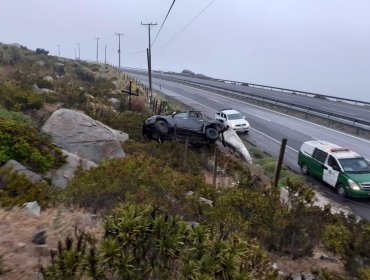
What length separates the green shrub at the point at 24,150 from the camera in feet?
35.7

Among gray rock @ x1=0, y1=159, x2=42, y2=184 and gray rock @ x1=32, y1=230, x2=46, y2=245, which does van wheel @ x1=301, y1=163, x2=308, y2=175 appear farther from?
gray rock @ x1=32, y1=230, x2=46, y2=245

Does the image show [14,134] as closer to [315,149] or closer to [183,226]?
[183,226]

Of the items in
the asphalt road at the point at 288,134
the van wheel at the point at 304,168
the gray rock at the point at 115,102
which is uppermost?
the gray rock at the point at 115,102

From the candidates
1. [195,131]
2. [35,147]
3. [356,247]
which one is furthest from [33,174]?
[195,131]

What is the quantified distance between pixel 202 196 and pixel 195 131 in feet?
35.8

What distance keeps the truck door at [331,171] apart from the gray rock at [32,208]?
14.5m

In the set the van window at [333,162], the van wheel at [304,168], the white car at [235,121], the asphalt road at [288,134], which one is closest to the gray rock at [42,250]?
the asphalt road at [288,134]

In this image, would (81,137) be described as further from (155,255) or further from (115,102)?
(115,102)

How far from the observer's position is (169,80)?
78.7m

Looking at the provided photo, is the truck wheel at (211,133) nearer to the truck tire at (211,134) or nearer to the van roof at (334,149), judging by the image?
the truck tire at (211,134)

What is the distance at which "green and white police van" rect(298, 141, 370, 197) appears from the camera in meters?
17.9

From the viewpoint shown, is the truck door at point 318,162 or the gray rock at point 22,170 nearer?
the gray rock at point 22,170

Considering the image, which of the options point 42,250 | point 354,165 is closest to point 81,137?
point 42,250

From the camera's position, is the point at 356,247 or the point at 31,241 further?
the point at 356,247
